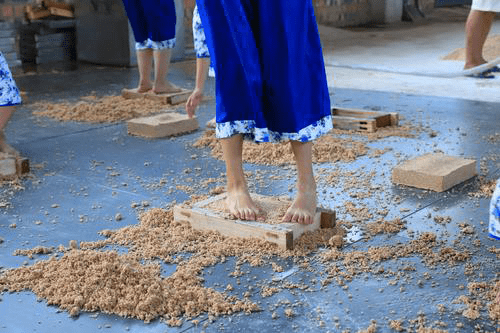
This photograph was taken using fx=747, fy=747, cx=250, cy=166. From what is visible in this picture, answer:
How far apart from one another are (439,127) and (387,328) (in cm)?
276

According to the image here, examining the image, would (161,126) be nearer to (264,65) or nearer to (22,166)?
(22,166)

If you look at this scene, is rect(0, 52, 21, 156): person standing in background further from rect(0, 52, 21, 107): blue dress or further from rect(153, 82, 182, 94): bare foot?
rect(153, 82, 182, 94): bare foot

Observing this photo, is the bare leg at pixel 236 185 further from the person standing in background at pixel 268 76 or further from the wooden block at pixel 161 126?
the wooden block at pixel 161 126

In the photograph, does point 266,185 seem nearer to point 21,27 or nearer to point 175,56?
point 175,56

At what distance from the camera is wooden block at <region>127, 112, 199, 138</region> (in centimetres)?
459

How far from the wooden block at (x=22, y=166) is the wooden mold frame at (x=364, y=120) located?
1949mm

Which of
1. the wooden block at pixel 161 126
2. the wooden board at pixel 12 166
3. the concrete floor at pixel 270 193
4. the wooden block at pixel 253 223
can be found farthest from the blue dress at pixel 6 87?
the wooden block at pixel 253 223

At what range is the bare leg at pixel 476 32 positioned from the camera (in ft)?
21.6

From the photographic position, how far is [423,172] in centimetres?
342

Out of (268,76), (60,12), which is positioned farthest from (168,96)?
(60,12)

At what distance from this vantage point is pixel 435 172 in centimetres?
343

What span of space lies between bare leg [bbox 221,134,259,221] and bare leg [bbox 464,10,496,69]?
172 inches

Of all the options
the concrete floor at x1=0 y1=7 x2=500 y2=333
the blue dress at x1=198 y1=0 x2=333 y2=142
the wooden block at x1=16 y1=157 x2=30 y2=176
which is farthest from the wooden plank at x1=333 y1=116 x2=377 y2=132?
the wooden block at x1=16 y1=157 x2=30 y2=176

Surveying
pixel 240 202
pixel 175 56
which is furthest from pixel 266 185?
pixel 175 56
